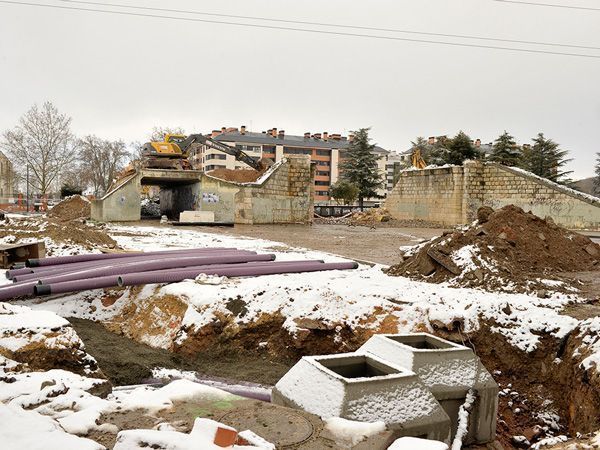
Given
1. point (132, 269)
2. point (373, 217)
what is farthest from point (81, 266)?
point (373, 217)

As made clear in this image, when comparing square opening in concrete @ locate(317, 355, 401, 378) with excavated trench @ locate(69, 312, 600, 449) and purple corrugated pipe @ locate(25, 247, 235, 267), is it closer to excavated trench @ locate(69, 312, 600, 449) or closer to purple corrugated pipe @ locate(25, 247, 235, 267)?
excavated trench @ locate(69, 312, 600, 449)

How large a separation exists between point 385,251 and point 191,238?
6144mm

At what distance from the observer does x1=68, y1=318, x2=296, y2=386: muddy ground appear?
225 inches

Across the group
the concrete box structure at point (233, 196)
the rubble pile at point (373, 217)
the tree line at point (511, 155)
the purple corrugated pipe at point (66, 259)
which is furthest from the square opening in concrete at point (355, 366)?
the tree line at point (511, 155)

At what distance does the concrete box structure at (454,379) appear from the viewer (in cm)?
475

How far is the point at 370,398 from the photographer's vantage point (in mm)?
3912

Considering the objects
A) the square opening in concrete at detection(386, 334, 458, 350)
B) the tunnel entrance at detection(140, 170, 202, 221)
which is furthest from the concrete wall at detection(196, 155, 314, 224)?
the square opening in concrete at detection(386, 334, 458, 350)

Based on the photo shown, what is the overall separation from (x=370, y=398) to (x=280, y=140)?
8494 centimetres

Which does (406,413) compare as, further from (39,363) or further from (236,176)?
(236,176)

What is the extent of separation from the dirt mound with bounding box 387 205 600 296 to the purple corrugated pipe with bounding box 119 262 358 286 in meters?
1.32

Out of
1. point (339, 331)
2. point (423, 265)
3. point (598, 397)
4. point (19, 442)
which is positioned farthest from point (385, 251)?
point (19, 442)

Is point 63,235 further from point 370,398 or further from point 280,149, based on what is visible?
point 280,149

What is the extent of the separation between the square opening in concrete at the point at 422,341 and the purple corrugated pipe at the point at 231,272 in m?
3.59

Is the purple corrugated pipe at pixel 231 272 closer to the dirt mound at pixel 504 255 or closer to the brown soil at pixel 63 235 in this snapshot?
the dirt mound at pixel 504 255
